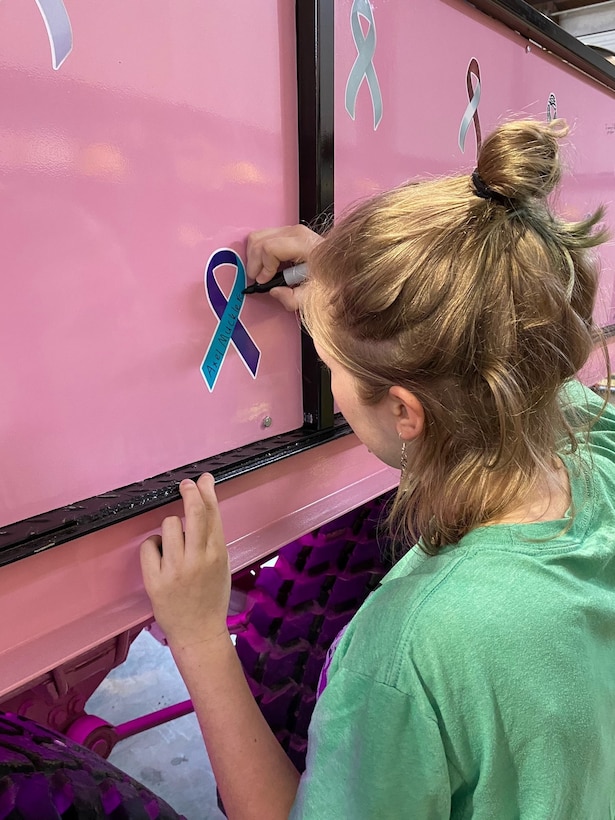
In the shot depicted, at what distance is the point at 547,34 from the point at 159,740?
1699 mm

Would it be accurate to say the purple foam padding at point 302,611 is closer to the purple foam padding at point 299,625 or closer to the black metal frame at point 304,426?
the purple foam padding at point 299,625

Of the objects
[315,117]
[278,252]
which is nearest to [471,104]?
[315,117]

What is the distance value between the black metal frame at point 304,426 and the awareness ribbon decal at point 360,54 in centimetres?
8

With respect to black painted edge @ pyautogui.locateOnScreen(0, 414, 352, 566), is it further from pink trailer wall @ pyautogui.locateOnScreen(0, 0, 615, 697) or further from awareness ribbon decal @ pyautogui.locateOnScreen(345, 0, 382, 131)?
awareness ribbon decal @ pyautogui.locateOnScreen(345, 0, 382, 131)

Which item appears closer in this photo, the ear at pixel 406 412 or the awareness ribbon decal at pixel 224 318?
the ear at pixel 406 412

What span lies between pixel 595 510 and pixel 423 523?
16 cm

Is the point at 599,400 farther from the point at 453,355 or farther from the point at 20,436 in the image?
the point at 20,436

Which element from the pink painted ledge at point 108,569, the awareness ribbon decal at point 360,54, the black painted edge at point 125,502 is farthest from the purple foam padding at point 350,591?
the awareness ribbon decal at point 360,54

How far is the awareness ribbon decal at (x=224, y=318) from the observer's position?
0.75 meters

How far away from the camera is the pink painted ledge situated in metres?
0.62

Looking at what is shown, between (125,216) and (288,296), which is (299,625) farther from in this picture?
(125,216)

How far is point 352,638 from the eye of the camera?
0.54 meters

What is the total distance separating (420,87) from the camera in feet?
3.26

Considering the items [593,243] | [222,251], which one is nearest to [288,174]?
[222,251]
